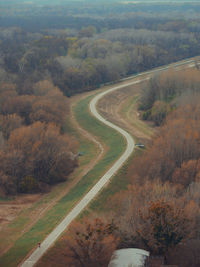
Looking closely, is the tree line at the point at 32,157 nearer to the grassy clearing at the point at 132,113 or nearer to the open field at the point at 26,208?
the open field at the point at 26,208

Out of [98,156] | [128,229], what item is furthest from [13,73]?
[128,229]

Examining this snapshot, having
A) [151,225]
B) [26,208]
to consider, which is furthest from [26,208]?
[151,225]

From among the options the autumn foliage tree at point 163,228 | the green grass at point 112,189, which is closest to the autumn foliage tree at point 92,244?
the autumn foliage tree at point 163,228

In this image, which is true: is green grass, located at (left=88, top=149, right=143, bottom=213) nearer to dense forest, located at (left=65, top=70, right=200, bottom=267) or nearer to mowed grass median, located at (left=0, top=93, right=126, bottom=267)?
dense forest, located at (left=65, top=70, right=200, bottom=267)

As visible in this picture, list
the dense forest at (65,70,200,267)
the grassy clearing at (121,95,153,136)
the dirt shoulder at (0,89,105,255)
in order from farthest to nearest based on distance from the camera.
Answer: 1. the grassy clearing at (121,95,153,136)
2. the dirt shoulder at (0,89,105,255)
3. the dense forest at (65,70,200,267)

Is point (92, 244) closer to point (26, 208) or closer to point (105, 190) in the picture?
point (105, 190)

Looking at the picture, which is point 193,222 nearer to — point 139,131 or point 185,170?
point 185,170

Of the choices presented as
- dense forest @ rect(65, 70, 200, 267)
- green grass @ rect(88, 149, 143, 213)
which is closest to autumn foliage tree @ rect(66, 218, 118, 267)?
dense forest @ rect(65, 70, 200, 267)

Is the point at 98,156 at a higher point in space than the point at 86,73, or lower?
lower
